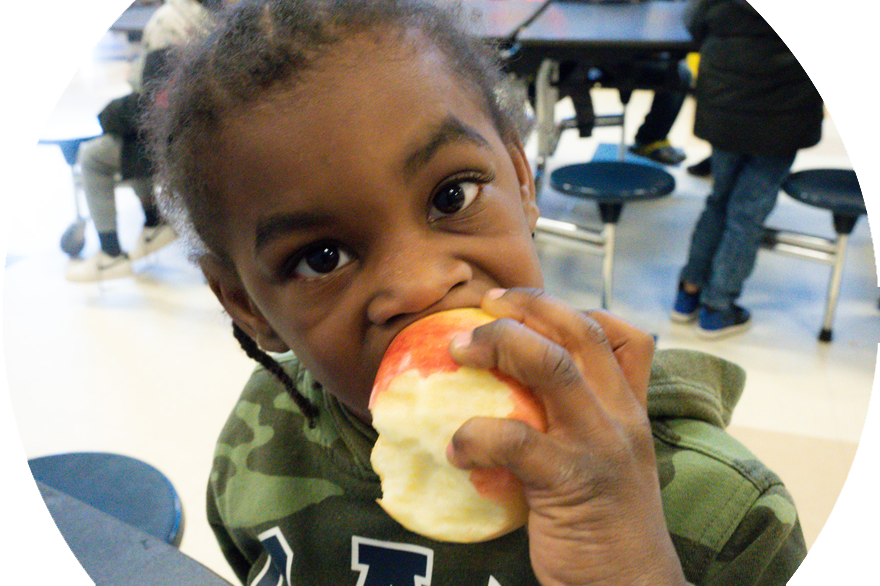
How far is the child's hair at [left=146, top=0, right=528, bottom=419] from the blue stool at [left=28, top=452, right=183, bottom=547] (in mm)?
1176

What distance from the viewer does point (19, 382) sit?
259 centimetres

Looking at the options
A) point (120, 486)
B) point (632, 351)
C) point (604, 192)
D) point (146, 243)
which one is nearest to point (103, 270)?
point (146, 243)

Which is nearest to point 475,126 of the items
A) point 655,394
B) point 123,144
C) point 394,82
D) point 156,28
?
point 394,82

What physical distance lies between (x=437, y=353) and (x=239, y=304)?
37cm

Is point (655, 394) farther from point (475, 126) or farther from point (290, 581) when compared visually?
point (290, 581)

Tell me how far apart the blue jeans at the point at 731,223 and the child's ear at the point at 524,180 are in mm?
1864

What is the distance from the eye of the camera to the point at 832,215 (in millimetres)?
2463

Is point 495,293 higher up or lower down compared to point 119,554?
higher up

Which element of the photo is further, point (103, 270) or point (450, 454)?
point (103, 270)

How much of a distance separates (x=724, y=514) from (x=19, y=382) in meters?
2.71

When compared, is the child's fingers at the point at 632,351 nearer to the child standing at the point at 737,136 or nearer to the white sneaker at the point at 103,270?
the child standing at the point at 737,136

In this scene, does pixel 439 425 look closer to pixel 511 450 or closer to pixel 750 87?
pixel 511 450

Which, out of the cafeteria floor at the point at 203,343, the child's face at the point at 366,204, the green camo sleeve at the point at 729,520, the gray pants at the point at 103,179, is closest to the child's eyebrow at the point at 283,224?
the child's face at the point at 366,204

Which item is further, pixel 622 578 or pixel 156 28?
pixel 156 28
